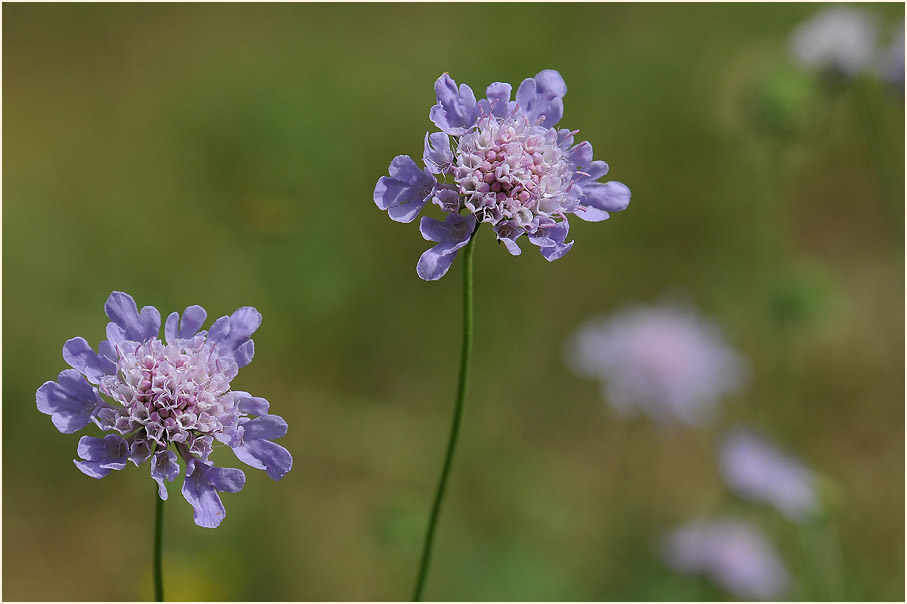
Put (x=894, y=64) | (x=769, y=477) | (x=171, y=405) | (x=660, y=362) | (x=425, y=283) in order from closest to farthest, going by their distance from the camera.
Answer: (x=171, y=405) → (x=894, y=64) → (x=769, y=477) → (x=660, y=362) → (x=425, y=283)

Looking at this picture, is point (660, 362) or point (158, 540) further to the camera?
point (660, 362)

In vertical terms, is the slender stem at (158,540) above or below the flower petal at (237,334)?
below

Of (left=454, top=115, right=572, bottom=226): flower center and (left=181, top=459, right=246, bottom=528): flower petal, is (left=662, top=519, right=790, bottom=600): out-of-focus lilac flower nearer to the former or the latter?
(left=454, top=115, right=572, bottom=226): flower center

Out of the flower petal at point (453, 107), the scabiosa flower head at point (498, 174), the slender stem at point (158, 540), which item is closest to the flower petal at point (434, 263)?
the scabiosa flower head at point (498, 174)

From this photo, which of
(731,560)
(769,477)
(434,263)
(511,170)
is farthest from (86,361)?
(731,560)

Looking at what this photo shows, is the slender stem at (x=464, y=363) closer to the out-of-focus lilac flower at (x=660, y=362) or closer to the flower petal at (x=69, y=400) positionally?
the flower petal at (x=69, y=400)

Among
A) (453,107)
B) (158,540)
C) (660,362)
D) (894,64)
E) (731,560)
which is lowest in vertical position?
(158,540)

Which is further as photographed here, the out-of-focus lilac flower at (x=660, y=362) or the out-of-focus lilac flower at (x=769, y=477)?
the out-of-focus lilac flower at (x=660, y=362)

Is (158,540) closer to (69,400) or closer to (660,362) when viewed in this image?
(69,400)
